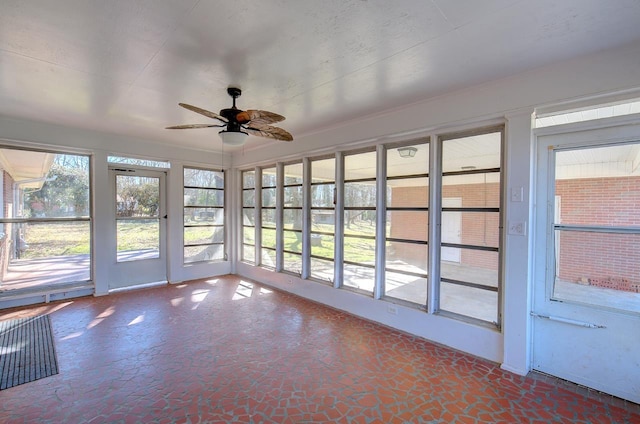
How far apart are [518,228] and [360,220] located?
189 centimetres

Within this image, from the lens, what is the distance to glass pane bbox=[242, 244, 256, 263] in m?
6.04

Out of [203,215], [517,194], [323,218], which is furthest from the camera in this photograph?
[203,215]

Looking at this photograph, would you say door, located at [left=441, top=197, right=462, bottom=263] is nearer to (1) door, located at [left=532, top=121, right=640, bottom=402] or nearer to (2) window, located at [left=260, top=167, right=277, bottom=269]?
(1) door, located at [left=532, top=121, right=640, bottom=402]

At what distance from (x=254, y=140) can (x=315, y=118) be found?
1.73 metres

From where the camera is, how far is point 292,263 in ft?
16.9

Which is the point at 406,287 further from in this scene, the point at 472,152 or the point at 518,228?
the point at 472,152

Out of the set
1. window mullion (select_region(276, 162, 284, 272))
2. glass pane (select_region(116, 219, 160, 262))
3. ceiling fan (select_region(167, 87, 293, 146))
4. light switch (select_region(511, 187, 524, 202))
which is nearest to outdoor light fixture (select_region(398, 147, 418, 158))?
light switch (select_region(511, 187, 524, 202))

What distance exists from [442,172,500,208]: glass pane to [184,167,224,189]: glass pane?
4.60m

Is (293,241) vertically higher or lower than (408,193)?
lower

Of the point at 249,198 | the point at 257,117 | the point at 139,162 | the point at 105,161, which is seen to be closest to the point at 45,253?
the point at 105,161

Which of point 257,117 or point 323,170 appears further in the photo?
point 323,170

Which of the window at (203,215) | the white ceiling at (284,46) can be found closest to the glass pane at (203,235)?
the window at (203,215)

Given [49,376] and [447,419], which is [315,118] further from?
[49,376]

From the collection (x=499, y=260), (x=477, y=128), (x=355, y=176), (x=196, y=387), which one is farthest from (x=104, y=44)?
(x=499, y=260)
